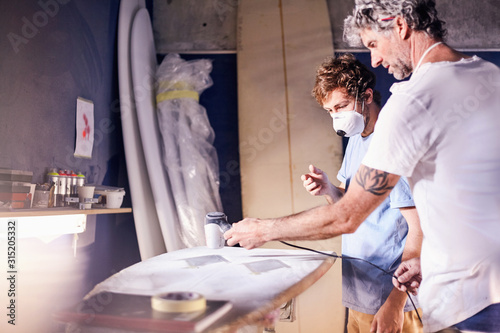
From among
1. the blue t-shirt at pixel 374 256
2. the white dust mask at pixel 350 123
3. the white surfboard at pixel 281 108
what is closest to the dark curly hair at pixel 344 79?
the white dust mask at pixel 350 123

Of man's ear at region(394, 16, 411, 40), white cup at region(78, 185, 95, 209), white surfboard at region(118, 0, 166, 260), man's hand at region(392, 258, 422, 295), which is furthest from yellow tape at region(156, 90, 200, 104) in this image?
man's hand at region(392, 258, 422, 295)

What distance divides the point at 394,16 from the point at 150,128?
1881 millimetres

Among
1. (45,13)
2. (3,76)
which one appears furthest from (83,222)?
(45,13)

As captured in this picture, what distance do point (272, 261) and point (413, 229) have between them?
23.4 inches

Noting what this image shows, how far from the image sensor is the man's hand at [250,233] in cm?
137

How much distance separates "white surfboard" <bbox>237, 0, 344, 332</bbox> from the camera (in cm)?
288

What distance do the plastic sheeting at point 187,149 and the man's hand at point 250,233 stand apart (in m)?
1.30

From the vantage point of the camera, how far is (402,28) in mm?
1318

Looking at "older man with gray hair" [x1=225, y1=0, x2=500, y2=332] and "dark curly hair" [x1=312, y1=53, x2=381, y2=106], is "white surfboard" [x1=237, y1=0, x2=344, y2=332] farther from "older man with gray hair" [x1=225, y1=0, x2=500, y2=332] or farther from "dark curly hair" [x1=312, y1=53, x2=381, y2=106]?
"older man with gray hair" [x1=225, y1=0, x2=500, y2=332]

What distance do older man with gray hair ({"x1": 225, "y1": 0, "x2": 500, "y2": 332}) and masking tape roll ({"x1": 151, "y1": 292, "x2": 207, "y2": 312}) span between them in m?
0.51

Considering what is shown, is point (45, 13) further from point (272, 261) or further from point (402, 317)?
point (402, 317)

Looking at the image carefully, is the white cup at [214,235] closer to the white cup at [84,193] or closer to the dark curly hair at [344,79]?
the white cup at [84,193]

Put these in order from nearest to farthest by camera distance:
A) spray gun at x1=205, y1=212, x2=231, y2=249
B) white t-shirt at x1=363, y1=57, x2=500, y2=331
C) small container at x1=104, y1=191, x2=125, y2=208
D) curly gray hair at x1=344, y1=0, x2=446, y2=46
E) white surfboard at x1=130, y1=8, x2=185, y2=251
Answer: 1. white t-shirt at x1=363, y1=57, x2=500, y2=331
2. curly gray hair at x1=344, y1=0, x2=446, y2=46
3. spray gun at x1=205, y1=212, x2=231, y2=249
4. small container at x1=104, y1=191, x2=125, y2=208
5. white surfboard at x1=130, y1=8, x2=185, y2=251

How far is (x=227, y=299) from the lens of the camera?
3.37 ft
